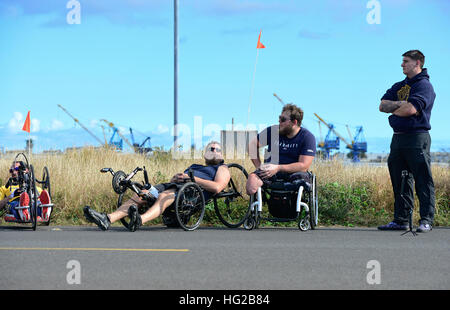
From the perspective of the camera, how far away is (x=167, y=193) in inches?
345

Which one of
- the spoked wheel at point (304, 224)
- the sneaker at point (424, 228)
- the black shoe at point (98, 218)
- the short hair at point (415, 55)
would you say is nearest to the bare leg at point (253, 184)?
the spoked wheel at point (304, 224)

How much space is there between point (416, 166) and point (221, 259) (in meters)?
3.70

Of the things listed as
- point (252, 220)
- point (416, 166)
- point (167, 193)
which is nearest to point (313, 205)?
point (252, 220)

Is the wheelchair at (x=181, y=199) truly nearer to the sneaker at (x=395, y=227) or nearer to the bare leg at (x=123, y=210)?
the bare leg at (x=123, y=210)

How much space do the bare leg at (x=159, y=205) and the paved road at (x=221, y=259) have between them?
0.83ft

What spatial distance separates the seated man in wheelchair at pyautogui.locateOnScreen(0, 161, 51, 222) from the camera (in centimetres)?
900

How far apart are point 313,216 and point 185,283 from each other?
4160mm

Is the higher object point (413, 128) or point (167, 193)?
point (413, 128)

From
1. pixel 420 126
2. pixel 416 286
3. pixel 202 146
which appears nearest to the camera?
pixel 416 286

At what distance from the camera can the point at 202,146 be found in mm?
15570

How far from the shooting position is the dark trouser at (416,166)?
8.80 m

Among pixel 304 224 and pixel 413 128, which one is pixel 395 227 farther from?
pixel 413 128
